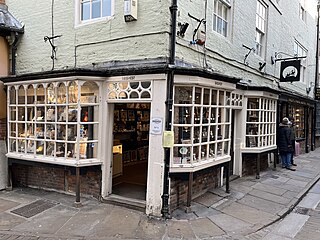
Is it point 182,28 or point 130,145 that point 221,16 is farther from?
point 130,145

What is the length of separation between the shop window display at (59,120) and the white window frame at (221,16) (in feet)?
12.8

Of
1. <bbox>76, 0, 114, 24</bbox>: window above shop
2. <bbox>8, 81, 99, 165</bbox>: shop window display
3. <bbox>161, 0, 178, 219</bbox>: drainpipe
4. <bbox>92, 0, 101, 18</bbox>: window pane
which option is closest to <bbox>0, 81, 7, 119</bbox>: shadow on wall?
<bbox>8, 81, 99, 165</bbox>: shop window display

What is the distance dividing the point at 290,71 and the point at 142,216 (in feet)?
29.1

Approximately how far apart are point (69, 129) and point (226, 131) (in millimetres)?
3937

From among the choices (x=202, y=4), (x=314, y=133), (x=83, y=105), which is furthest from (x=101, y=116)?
(x=314, y=133)

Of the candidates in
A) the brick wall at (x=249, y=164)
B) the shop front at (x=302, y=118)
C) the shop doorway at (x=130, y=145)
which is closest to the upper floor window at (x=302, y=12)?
the shop front at (x=302, y=118)

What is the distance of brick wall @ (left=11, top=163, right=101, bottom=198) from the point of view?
20.7ft

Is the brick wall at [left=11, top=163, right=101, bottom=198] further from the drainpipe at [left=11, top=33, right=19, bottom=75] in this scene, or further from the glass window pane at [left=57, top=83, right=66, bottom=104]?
the drainpipe at [left=11, top=33, right=19, bottom=75]

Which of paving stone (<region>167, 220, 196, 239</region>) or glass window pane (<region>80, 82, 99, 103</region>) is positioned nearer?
paving stone (<region>167, 220, 196, 239</region>)

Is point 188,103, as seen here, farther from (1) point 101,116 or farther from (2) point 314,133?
(2) point 314,133

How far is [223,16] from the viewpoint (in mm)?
7918

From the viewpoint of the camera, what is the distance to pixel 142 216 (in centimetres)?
547

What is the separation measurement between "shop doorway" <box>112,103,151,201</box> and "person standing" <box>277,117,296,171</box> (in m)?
5.33

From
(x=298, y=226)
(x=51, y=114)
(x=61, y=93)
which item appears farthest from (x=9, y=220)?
(x=298, y=226)
